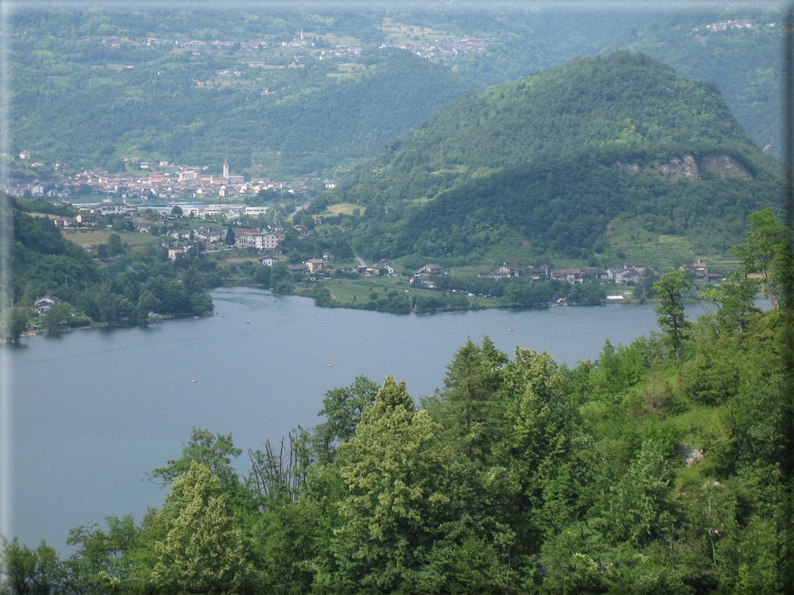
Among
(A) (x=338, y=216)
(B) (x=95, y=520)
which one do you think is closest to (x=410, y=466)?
(B) (x=95, y=520)

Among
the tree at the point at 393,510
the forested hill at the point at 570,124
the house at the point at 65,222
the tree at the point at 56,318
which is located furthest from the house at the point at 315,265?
the tree at the point at 393,510

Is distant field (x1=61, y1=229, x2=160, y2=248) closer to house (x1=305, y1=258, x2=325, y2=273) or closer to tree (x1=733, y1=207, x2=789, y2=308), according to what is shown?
house (x1=305, y1=258, x2=325, y2=273)

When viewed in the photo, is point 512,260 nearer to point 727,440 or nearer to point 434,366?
point 434,366

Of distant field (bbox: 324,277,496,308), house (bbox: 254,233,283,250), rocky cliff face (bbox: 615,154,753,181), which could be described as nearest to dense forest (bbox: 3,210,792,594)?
distant field (bbox: 324,277,496,308)

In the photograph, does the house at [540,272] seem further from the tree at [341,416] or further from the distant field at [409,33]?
→ the distant field at [409,33]

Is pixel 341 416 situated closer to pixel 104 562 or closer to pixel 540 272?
pixel 104 562

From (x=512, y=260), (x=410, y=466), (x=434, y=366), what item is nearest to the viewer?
(x=410, y=466)
